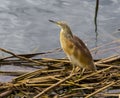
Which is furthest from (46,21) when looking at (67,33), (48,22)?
(67,33)

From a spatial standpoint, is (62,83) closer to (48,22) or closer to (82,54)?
(82,54)

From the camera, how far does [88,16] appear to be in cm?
789

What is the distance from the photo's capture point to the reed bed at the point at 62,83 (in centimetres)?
452

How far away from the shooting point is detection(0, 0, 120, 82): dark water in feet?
22.3

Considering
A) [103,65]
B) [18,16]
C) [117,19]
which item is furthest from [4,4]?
[103,65]

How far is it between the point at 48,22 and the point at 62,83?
302cm

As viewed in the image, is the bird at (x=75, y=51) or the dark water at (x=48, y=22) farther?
the dark water at (x=48, y=22)

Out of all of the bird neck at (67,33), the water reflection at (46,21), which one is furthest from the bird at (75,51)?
the water reflection at (46,21)

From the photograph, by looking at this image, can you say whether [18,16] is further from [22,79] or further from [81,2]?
[22,79]

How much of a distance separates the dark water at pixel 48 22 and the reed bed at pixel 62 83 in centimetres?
129

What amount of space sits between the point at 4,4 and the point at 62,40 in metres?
3.60

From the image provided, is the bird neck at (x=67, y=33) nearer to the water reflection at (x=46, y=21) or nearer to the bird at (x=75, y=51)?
the bird at (x=75, y=51)

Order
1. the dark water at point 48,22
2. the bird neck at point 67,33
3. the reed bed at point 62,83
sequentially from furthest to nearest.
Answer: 1. the dark water at point 48,22
2. the bird neck at point 67,33
3. the reed bed at point 62,83

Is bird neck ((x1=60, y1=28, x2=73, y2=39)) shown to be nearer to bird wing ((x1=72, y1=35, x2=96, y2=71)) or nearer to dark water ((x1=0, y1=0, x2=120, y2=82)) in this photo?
bird wing ((x1=72, y1=35, x2=96, y2=71))
